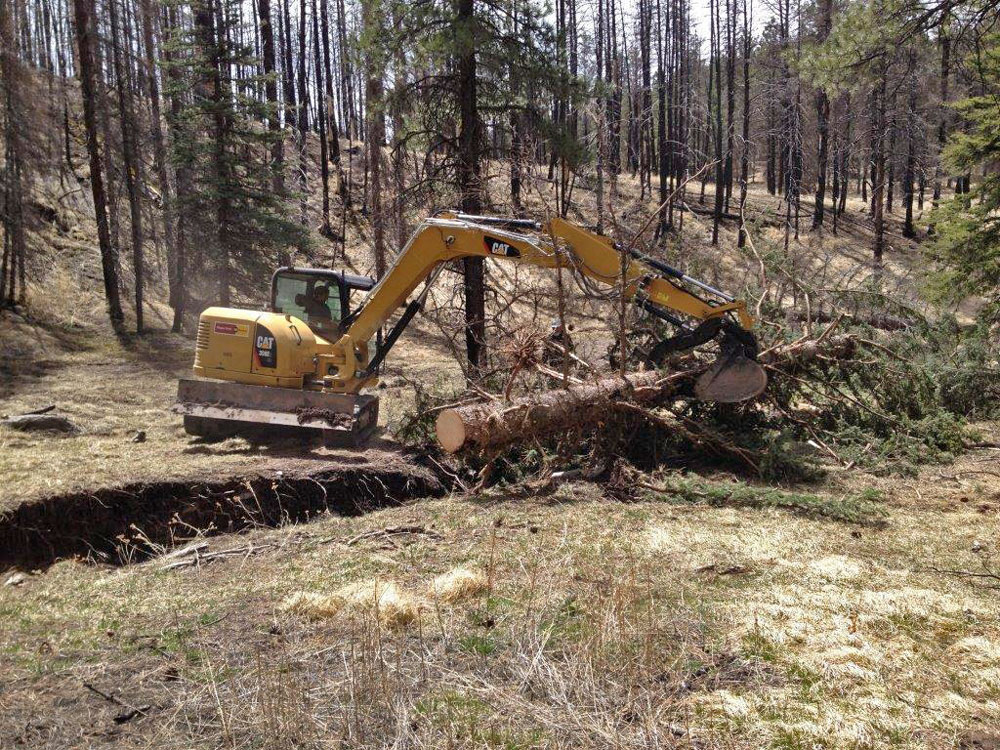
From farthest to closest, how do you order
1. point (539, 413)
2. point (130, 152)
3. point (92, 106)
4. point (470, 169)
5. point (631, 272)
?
point (130, 152), point (92, 106), point (470, 169), point (631, 272), point (539, 413)

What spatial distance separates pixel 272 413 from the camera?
33.1 ft

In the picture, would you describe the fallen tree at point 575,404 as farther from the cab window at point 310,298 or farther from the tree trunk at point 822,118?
the tree trunk at point 822,118

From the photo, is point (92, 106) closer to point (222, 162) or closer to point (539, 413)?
point (222, 162)

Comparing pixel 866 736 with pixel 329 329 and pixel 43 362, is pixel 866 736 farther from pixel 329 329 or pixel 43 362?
pixel 43 362

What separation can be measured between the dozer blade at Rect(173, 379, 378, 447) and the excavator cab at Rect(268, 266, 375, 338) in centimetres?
123

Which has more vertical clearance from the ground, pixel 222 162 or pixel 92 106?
pixel 92 106

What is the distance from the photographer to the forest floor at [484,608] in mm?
3934

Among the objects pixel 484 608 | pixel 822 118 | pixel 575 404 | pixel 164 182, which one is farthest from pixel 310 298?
pixel 822 118

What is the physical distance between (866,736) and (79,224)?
26.3 m

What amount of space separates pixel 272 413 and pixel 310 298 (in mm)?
1792

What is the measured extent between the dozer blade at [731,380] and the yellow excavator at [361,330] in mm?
11

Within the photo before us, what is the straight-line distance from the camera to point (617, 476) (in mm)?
8391

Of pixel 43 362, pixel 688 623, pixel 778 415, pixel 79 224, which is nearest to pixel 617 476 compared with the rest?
pixel 778 415

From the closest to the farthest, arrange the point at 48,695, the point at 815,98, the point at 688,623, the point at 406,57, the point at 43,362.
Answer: the point at 48,695, the point at 688,623, the point at 406,57, the point at 43,362, the point at 815,98
